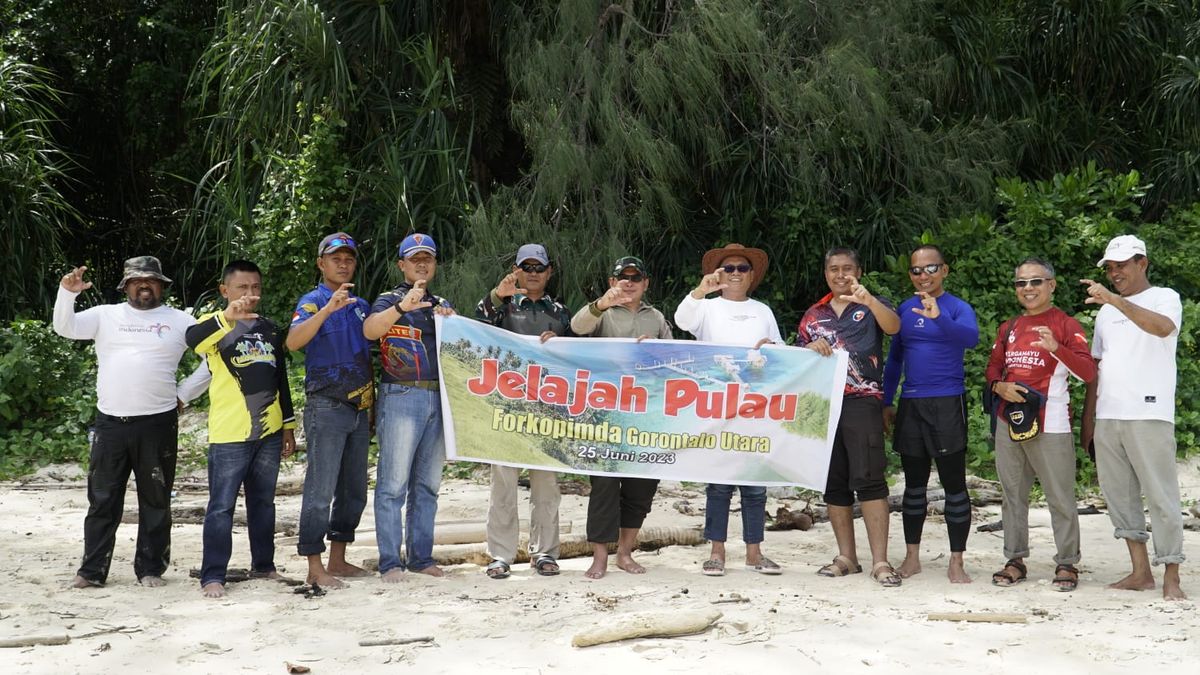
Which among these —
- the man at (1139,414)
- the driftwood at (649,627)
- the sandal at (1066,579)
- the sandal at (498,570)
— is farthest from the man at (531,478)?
the man at (1139,414)

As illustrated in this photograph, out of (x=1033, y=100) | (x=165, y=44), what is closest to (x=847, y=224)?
(x=1033, y=100)

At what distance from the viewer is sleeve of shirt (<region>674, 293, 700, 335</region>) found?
18.2 feet

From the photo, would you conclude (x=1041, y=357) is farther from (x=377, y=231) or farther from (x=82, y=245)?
(x=82, y=245)

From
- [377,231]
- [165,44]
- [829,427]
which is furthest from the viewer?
[165,44]

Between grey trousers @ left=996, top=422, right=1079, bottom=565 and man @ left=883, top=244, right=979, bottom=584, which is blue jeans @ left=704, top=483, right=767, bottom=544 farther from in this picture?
grey trousers @ left=996, top=422, right=1079, bottom=565

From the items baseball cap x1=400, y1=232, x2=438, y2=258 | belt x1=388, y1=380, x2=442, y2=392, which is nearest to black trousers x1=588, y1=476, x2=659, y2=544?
belt x1=388, y1=380, x2=442, y2=392

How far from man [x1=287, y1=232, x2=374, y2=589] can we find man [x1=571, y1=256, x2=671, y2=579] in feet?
3.36

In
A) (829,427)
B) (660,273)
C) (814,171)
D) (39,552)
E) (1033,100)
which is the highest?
(1033,100)

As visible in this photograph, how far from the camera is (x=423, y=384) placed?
5.30 meters

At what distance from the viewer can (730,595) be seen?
4891 millimetres

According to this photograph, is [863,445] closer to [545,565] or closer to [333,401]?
[545,565]

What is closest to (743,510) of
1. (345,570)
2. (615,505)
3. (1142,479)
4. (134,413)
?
(615,505)

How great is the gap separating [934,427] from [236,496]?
10.1 feet

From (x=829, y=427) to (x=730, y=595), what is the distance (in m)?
0.97
